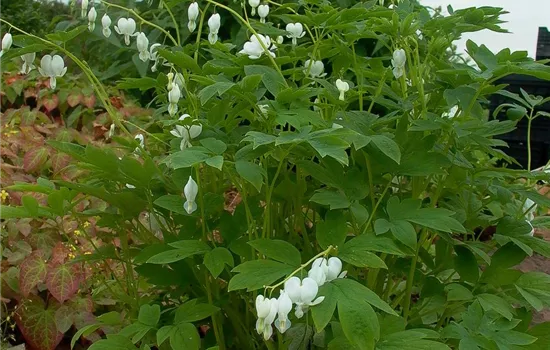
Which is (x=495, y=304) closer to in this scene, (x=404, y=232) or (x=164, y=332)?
(x=404, y=232)

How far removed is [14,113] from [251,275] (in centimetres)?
236

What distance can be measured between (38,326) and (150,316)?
0.75 metres

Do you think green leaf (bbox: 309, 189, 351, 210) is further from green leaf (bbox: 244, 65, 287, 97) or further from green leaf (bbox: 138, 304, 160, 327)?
green leaf (bbox: 138, 304, 160, 327)

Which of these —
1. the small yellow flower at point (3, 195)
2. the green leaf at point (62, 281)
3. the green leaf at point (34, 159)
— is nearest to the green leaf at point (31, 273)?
the green leaf at point (62, 281)

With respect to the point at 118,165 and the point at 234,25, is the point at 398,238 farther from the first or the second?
the point at 234,25

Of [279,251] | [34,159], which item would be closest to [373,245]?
[279,251]

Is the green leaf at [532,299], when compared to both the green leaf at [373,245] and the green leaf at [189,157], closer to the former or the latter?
the green leaf at [373,245]

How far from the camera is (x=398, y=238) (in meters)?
1.12

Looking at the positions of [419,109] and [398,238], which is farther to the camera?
[419,109]

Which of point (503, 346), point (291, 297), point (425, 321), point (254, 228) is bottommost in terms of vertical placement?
point (425, 321)

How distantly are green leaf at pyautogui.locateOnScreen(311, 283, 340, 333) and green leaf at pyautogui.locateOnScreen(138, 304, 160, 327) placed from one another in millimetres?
369

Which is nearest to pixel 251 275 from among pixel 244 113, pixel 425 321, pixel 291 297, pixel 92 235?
pixel 291 297

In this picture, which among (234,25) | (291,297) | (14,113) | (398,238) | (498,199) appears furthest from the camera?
(234,25)

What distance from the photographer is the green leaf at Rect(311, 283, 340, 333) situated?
3.09ft
